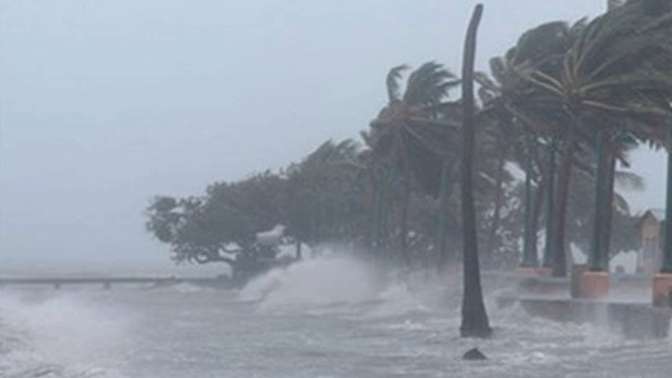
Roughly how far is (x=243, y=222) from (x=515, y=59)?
144ft

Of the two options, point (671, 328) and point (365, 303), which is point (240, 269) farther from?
point (671, 328)

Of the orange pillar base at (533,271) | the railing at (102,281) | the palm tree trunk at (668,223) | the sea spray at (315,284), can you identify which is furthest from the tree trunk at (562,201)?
the railing at (102,281)

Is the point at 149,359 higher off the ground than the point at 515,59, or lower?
lower

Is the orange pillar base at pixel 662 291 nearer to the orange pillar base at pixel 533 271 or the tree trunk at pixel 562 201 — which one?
Answer: the tree trunk at pixel 562 201

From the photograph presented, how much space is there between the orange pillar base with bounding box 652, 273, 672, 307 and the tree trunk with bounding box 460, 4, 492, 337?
4.06 meters

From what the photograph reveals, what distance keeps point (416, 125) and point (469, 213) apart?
29037mm

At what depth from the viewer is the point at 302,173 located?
9531cm

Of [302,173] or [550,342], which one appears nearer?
[550,342]

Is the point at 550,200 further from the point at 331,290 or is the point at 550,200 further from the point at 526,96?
the point at 331,290

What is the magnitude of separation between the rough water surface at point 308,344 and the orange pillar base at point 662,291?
1.17m

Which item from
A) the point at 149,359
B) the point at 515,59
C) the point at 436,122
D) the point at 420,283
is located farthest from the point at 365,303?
the point at 149,359

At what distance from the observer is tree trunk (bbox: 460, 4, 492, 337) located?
35656 millimetres

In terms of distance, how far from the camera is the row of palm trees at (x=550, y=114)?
38656 millimetres

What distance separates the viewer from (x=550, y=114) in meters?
48.0
